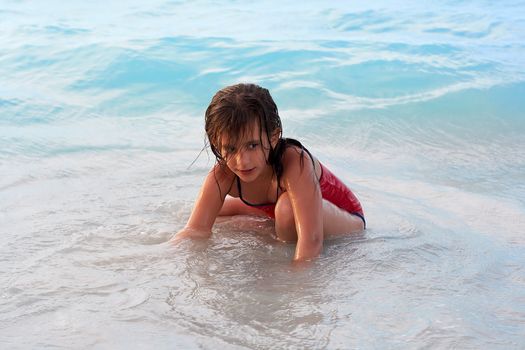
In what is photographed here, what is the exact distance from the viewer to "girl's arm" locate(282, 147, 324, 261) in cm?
338

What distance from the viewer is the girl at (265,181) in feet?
10.3

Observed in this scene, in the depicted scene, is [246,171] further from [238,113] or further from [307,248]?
[307,248]

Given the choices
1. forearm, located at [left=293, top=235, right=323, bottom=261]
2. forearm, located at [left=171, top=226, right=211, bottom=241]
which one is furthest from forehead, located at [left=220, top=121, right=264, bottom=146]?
forearm, located at [left=171, top=226, right=211, bottom=241]

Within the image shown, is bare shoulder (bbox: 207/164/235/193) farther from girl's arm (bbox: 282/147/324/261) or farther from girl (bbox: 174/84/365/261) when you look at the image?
girl's arm (bbox: 282/147/324/261)

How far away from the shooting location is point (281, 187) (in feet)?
11.8

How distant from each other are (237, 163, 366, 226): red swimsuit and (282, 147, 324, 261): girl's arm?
1.30ft

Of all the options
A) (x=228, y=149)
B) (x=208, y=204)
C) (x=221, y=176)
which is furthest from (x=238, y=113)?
(x=208, y=204)

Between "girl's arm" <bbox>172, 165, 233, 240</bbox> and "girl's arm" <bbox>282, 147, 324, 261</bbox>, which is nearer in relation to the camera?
"girl's arm" <bbox>282, 147, 324, 261</bbox>

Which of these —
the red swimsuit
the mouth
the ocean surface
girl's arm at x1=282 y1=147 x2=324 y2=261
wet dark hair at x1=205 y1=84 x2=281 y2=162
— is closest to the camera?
the ocean surface

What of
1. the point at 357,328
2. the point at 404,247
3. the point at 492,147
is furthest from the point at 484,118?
the point at 357,328

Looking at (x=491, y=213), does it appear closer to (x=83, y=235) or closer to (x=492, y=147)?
(x=492, y=147)

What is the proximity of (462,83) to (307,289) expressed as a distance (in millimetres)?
6041

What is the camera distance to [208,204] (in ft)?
11.9

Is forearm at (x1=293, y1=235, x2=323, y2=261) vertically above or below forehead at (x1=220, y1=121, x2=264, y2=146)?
below
